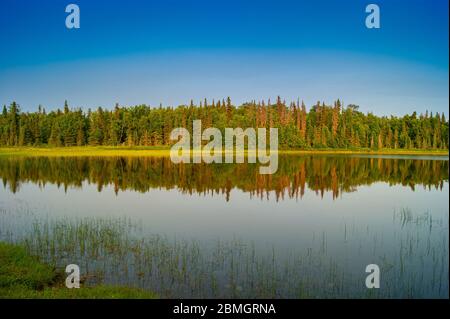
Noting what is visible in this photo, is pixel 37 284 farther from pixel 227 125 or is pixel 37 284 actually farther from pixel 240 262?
pixel 227 125

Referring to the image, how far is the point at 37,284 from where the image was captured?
10547 mm

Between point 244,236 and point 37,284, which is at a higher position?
point 37,284

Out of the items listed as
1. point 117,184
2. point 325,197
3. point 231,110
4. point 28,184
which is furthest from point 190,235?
point 231,110

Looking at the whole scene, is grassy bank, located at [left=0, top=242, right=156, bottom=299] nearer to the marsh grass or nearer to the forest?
the marsh grass

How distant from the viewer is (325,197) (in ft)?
92.0

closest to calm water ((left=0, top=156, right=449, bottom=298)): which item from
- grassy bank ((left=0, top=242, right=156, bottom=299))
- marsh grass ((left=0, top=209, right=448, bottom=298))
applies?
marsh grass ((left=0, top=209, right=448, bottom=298))

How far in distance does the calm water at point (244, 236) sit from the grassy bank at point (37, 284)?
893 mm

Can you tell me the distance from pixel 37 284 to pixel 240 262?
614 cm

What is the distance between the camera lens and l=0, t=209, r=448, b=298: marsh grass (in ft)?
35.4

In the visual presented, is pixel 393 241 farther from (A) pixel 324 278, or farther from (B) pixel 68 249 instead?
(B) pixel 68 249

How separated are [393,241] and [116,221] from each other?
12985mm

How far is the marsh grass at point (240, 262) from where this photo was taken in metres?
10.8

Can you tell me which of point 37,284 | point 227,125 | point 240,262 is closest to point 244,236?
point 240,262
